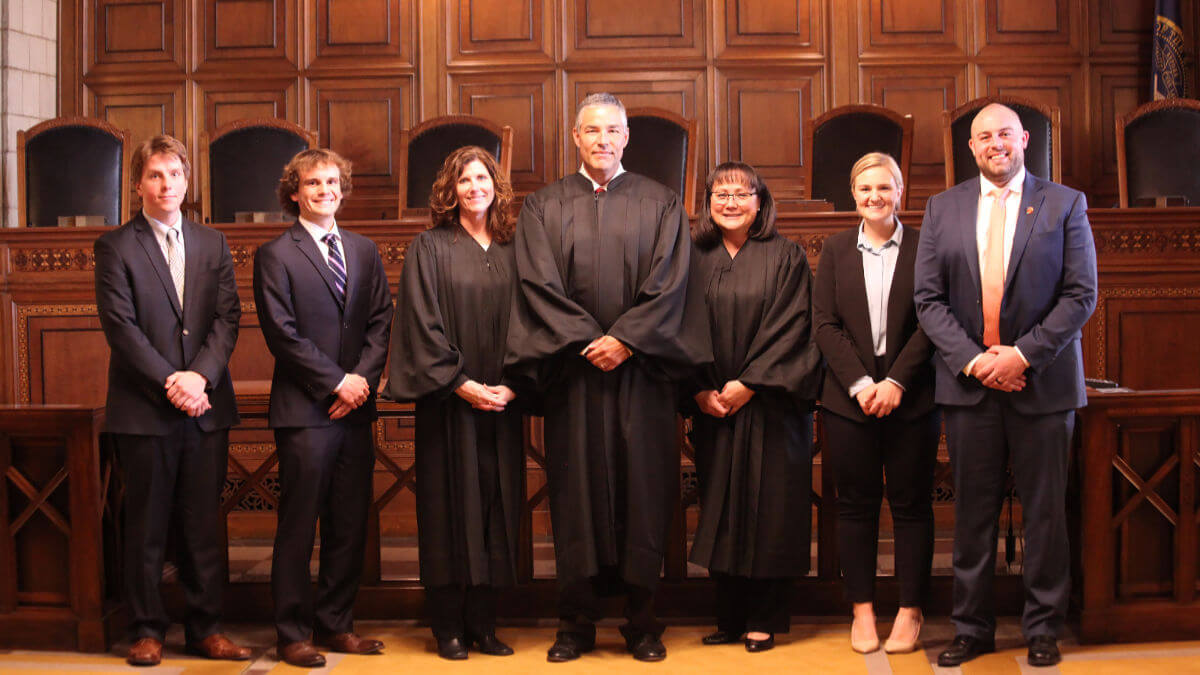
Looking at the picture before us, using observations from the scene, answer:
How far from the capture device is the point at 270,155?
19.0ft

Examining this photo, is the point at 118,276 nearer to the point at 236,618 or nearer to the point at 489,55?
the point at 236,618

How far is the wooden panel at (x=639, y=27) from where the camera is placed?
6.30m

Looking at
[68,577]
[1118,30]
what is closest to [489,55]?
[1118,30]

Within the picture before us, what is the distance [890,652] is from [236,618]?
2.02 meters

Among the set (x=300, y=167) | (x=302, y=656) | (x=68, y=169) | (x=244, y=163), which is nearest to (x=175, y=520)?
(x=302, y=656)

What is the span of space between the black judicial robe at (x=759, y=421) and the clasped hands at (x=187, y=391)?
54.2 inches

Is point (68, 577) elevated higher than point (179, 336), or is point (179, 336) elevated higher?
point (179, 336)

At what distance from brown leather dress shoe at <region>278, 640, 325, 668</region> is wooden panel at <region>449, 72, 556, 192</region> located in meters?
3.69

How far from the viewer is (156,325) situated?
307cm

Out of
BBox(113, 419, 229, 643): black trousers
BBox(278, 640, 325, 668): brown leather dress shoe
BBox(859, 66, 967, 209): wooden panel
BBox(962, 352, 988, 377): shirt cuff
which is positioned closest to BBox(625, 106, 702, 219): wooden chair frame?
BBox(859, 66, 967, 209): wooden panel

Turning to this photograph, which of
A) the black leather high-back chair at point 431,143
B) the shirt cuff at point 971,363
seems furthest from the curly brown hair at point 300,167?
the black leather high-back chair at point 431,143

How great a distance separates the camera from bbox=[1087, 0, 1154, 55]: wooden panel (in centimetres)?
627

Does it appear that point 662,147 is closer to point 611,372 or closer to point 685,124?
point 685,124

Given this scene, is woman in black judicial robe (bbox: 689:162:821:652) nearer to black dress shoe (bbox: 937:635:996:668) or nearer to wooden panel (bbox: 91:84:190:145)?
black dress shoe (bbox: 937:635:996:668)
